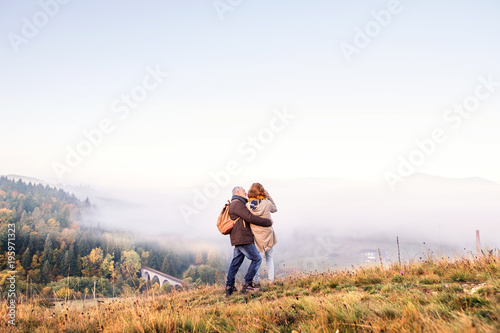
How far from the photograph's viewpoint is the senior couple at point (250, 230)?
8.41 metres

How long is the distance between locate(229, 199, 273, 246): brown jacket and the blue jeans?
0.17m

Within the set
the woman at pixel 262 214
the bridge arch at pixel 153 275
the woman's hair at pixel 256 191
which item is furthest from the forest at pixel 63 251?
the woman's hair at pixel 256 191

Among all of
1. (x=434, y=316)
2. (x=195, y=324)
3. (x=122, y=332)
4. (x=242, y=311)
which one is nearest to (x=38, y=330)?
(x=122, y=332)

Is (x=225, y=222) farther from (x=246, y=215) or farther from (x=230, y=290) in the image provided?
(x=230, y=290)

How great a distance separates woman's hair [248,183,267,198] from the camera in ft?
29.8

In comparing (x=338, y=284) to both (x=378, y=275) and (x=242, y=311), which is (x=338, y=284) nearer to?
(x=378, y=275)

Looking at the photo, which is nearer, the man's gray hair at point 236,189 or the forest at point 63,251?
the man's gray hair at point 236,189

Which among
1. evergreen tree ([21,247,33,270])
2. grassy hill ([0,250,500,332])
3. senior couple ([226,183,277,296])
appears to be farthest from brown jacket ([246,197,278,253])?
evergreen tree ([21,247,33,270])

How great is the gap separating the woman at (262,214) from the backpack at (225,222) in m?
0.58

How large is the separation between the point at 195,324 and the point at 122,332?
947 millimetres

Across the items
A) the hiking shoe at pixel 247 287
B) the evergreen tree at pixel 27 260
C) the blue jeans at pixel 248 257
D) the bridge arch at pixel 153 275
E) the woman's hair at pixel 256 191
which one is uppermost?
the woman's hair at pixel 256 191

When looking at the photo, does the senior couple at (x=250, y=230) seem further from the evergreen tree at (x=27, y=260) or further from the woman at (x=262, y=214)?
the evergreen tree at (x=27, y=260)

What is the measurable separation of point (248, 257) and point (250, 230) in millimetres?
688

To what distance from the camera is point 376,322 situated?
356 centimetres
